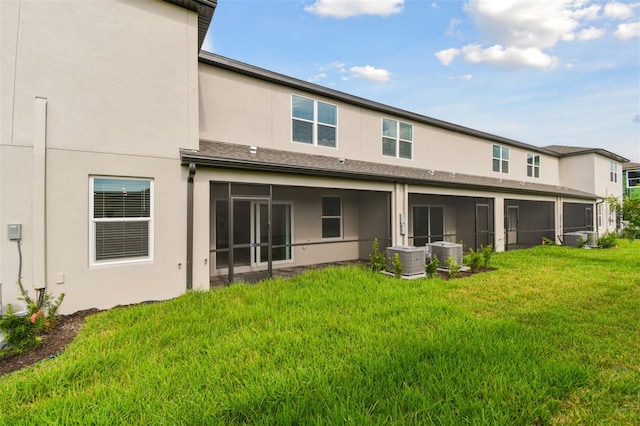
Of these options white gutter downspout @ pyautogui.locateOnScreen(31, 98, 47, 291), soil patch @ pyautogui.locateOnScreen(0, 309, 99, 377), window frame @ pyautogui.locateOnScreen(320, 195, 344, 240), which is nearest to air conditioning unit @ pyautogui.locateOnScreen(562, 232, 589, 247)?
window frame @ pyautogui.locateOnScreen(320, 195, 344, 240)

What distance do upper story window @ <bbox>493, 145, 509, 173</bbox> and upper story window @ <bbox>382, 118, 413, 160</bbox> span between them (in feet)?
20.9

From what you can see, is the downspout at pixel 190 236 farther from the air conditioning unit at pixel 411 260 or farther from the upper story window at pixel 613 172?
the upper story window at pixel 613 172

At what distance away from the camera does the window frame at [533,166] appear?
17922mm

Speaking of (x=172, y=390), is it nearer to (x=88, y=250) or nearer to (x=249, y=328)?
(x=249, y=328)

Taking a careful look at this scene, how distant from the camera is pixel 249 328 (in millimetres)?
4422

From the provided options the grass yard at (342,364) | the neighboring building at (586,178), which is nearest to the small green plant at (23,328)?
the grass yard at (342,364)

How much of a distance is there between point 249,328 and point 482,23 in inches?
545

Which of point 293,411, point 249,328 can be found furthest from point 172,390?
point 249,328

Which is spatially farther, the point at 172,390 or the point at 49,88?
the point at 49,88

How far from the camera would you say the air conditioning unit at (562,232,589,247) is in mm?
14648

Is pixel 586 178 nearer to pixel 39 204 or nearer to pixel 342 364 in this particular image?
pixel 342 364

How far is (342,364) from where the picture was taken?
11.0 ft

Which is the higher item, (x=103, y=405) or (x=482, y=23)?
(x=482, y=23)

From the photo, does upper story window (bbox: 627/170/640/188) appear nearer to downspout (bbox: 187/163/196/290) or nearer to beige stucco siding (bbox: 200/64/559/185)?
beige stucco siding (bbox: 200/64/559/185)
